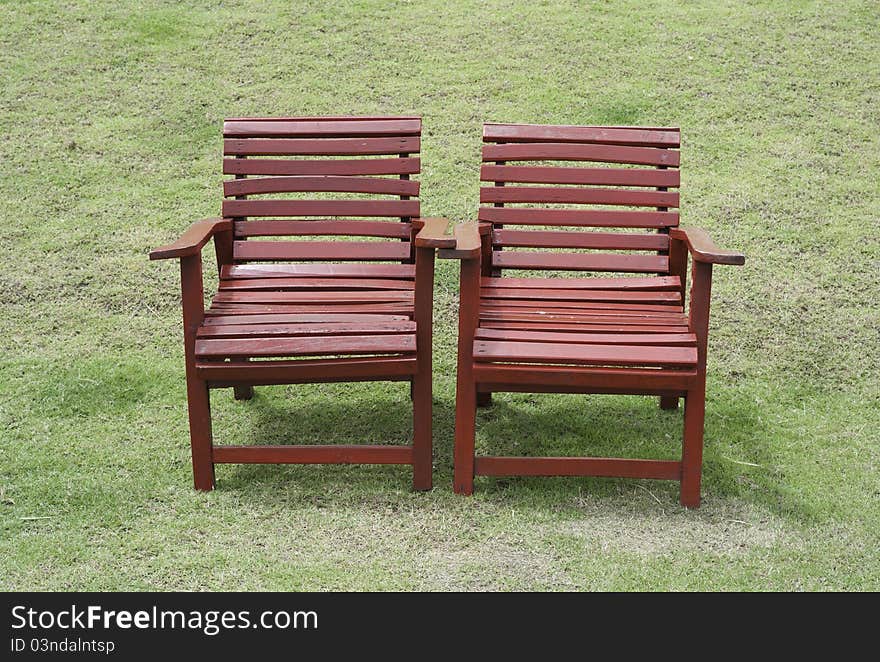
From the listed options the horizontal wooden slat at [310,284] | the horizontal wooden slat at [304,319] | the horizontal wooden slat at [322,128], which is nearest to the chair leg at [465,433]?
the horizontal wooden slat at [304,319]

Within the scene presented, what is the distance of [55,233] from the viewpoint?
6180 millimetres

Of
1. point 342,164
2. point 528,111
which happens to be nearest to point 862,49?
point 528,111

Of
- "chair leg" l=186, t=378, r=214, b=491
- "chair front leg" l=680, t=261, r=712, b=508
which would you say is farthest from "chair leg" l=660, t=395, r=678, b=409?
"chair leg" l=186, t=378, r=214, b=491

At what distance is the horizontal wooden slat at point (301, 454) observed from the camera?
3.95 metres

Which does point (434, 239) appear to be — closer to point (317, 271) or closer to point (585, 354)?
point (585, 354)

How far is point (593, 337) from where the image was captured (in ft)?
12.6

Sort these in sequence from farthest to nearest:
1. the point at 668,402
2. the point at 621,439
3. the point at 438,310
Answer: the point at 438,310, the point at 668,402, the point at 621,439

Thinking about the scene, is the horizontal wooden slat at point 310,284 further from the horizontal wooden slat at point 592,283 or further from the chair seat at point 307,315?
the horizontal wooden slat at point 592,283

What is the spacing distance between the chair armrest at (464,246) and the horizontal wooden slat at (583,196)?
406mm

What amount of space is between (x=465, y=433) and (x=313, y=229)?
1095 millimetres

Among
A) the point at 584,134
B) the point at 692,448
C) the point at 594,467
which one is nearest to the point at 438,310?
the point at 584,134

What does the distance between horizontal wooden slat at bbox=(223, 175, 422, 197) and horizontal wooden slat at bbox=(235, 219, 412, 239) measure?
12cm

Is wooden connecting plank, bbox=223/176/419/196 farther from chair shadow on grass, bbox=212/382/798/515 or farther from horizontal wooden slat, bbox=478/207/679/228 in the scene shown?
chair shadow on grass, bbox=212/382/798/515

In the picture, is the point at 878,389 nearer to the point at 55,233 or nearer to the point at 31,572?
the point at 31,572
